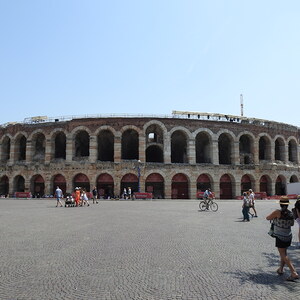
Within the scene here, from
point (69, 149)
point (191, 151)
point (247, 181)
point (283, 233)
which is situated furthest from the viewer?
point (247, 181)

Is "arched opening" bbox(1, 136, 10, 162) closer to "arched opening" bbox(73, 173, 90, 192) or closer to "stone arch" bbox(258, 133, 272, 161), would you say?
"arched opening" bbox(73, 173, 90, 192)

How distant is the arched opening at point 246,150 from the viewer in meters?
37.2

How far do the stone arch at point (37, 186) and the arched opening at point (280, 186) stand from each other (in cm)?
3177

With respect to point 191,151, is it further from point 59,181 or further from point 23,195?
point 23,195

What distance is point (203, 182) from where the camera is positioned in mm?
35406

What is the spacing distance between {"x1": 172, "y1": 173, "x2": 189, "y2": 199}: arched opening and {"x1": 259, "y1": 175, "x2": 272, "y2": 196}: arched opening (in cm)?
1054

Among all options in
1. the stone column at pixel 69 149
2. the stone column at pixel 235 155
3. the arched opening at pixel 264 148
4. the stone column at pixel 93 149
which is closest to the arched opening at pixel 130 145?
the stone column at pixel 93 149

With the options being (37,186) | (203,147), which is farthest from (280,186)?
(37,186)

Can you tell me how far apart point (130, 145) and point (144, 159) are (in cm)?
717

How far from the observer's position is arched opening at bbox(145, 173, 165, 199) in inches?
1334

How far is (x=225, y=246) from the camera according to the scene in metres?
7.72

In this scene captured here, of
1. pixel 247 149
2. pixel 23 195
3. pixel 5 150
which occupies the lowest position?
pixel 23 195

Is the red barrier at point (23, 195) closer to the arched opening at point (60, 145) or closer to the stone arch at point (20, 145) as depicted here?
the stone arch at point (20, 145)

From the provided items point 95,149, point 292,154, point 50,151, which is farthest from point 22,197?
point 292,154
